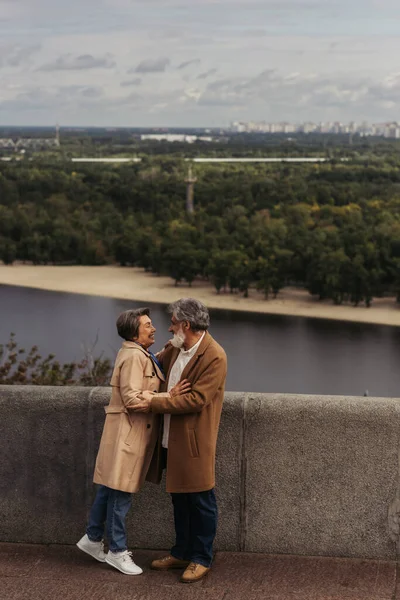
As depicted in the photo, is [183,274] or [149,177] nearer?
[183,274]

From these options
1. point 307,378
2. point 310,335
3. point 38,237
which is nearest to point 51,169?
point 38,237

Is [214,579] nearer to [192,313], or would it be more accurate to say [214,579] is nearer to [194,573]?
[194,573]

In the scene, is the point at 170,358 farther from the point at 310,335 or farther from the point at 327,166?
the point at 327,166

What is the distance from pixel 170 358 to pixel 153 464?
1.72 feet

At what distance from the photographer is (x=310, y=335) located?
216 feet

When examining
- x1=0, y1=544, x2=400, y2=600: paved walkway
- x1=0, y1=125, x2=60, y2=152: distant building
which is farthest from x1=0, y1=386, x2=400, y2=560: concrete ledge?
x1=0, y1=125, x2=60, y2=152: distant building

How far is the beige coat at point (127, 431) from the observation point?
487cm

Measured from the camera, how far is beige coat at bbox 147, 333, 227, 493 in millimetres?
4758

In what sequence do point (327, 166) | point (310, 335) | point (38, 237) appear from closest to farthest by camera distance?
point (310, 335), point (38, 237), point (327, 166)

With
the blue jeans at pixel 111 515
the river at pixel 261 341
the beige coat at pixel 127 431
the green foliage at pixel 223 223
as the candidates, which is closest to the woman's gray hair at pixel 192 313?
the beige coat at pixel 127 431

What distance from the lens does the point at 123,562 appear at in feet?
16.3

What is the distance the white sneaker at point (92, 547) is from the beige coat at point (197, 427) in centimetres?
54

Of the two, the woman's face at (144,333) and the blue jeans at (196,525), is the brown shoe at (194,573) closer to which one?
the blue jeans at (196,525)

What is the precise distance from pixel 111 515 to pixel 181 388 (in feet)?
2.44
